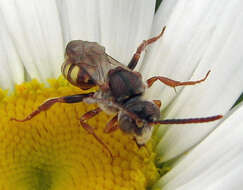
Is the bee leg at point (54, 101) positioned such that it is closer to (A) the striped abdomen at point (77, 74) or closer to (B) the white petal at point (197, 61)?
(A) the striped abdomen at point (77, 74)

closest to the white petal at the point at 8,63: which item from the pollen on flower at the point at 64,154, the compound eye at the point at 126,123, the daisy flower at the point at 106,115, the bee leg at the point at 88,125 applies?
the daisy flower at the point at 106,115

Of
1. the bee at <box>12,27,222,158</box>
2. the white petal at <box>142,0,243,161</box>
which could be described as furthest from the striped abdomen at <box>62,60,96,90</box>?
the white petal at <box>142,0,243,161</box>

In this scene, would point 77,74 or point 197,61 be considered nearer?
point 77,74

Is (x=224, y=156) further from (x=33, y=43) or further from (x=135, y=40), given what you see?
(x=33, y=43)

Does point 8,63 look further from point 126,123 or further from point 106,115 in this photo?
point 126,123

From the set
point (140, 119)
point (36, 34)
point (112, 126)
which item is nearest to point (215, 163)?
point (140, 119)

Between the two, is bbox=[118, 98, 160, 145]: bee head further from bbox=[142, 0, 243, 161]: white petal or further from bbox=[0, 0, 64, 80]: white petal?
bbox=[0, 0, 64, 80]: white petal

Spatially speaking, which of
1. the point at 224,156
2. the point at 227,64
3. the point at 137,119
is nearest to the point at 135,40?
the point at 227,64

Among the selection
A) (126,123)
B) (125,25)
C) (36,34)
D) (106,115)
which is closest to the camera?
(126,123)

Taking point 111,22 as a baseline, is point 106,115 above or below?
below
